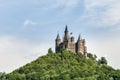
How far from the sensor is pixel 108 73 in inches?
5699

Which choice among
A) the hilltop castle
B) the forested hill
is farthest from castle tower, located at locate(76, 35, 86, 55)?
the forested hill

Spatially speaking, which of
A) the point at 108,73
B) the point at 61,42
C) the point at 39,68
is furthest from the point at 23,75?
the point at 108,73

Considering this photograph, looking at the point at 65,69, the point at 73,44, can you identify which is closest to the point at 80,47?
the point at 73,44

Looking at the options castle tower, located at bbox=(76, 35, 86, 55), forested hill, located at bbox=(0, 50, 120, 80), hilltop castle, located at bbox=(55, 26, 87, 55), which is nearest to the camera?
castle tower, located at bbox=(76, 35, 86, 55)

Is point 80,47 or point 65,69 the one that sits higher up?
point 80,47

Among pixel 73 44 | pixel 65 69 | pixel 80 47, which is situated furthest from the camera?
pixel 65 69

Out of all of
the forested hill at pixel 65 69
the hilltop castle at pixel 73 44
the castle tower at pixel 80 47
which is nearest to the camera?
the castle tower at pixel 80 47

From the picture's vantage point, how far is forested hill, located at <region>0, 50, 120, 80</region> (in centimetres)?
14062

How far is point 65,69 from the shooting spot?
145750 millimetres

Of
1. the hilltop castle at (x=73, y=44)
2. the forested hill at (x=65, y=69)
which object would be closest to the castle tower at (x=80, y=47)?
the hilltop castle at (x=73, y=44)

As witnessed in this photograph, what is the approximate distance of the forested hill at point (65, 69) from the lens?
14062cm

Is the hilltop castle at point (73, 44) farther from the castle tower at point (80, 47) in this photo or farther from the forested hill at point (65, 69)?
the forested hill at point (65, 69)

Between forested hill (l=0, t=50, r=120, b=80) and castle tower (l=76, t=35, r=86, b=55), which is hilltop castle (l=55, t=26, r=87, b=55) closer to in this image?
castle tower (l=76, t=35, r=86, b=55)

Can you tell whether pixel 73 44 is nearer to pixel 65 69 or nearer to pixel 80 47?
pixel 80 47
